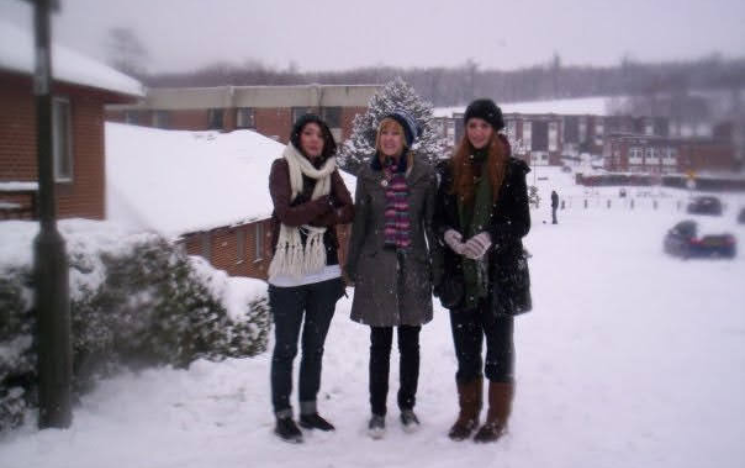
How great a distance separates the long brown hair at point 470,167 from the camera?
3258 millimetres

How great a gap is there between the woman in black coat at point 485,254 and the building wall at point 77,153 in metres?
3.06

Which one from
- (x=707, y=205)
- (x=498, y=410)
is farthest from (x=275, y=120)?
(x=707, y=205)

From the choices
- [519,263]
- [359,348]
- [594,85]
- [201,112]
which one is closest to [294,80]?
[201,112]

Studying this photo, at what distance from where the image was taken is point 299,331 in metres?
3.44

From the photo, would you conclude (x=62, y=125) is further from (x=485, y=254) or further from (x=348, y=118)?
(x=348, y=118)

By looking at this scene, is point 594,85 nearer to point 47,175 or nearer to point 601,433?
point 601,433

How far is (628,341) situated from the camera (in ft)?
22.3

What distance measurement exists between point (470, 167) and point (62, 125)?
473 centimetres

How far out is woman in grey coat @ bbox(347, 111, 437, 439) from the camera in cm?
337

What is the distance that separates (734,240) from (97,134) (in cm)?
616

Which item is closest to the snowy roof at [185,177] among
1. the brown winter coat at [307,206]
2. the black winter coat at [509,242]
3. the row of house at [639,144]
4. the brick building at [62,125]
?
the brick building at [62,125]

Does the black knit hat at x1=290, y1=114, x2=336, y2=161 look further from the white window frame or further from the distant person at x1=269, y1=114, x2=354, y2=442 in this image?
the white window frame

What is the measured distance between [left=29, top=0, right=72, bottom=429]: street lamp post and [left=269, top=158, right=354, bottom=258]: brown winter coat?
4.03 ft

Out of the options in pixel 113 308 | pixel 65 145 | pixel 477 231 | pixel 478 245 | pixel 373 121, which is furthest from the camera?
pixel 373 121
